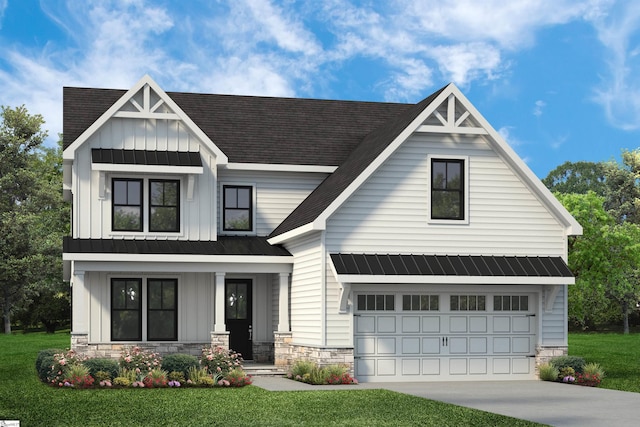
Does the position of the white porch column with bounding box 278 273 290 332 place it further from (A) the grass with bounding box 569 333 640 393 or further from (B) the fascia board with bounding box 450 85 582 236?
(A) the grass with bounding box 569 333 640 393

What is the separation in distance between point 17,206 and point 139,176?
115ft

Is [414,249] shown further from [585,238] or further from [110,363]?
[585,238]

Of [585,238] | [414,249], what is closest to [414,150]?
[414,249]

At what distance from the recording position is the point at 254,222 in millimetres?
29141

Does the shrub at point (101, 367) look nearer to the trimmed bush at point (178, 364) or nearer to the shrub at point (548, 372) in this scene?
the trimmed bush at point (178, 364)

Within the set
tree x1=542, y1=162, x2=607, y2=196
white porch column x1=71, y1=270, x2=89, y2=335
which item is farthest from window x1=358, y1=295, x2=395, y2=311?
tree x1=542, y1=162, x2=607, y2=196

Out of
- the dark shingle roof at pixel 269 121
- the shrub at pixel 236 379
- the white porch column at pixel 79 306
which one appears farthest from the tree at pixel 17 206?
the shrub at pixel 236 379

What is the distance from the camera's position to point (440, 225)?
81.2 feet

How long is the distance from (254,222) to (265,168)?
175cm

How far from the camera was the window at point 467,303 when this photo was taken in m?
24.9

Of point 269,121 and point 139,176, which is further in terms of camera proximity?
point 269,121

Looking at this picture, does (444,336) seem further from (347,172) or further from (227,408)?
(227,408)

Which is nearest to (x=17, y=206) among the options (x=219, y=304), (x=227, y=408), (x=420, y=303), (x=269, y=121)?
(x=269, y=121)

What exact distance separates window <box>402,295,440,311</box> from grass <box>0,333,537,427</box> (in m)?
3.61
